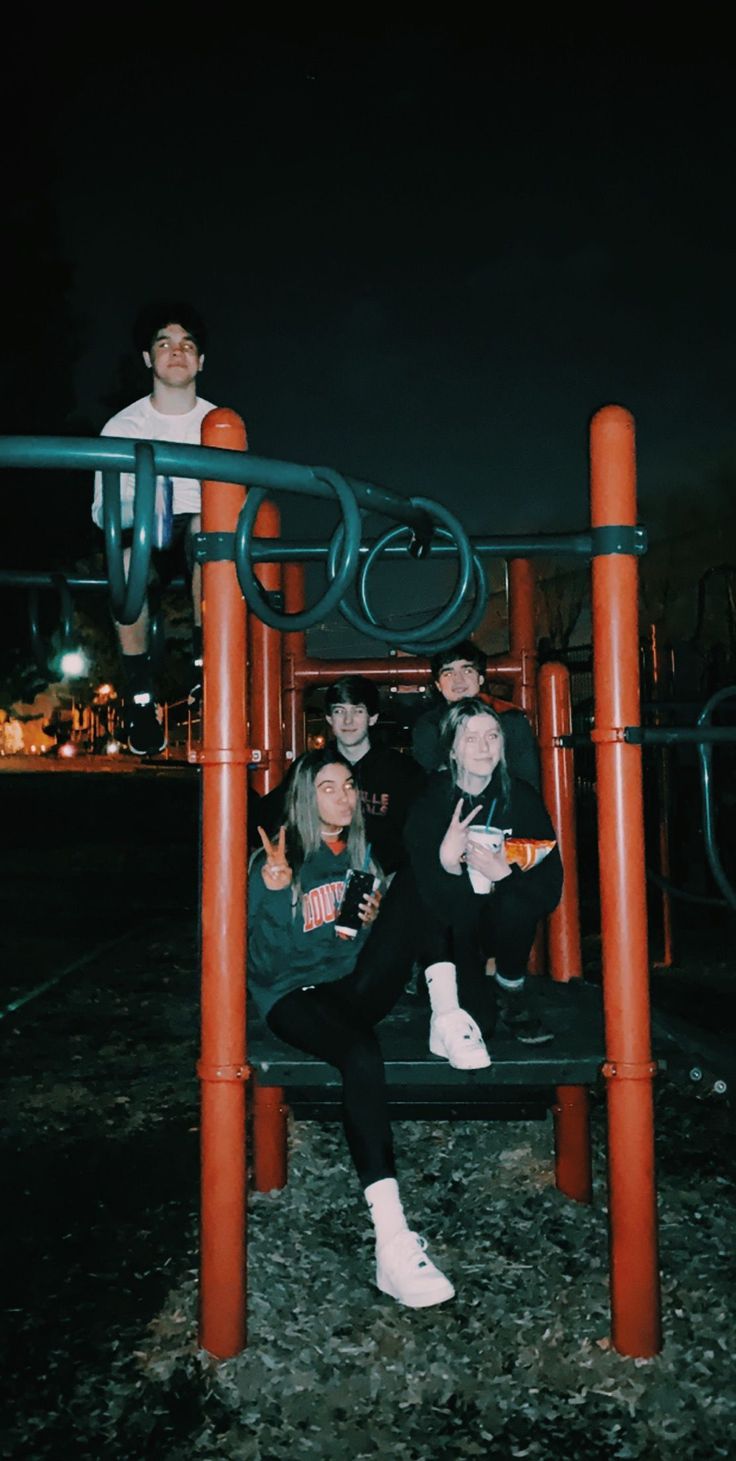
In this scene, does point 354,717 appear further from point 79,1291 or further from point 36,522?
point 36,522

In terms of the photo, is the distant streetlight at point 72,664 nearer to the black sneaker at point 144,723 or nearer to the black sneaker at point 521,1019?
the black sneaker at point 144,723

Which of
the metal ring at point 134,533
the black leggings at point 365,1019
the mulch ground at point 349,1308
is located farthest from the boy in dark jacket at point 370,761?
the metal ring at point 134,533

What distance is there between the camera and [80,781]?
28.0 metres

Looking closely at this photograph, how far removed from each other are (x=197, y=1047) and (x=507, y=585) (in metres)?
2.66

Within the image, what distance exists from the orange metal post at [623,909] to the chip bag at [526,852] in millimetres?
401

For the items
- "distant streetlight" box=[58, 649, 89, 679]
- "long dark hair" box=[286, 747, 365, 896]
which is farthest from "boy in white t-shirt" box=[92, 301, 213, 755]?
"long dark hair" box=[286, 747, 365, 896]

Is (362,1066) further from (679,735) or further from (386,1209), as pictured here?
(679,735)

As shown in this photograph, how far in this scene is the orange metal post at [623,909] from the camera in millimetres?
2275

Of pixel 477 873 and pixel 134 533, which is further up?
pixel 134 533

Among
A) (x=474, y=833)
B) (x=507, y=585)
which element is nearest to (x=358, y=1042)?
(x=474, y=833)

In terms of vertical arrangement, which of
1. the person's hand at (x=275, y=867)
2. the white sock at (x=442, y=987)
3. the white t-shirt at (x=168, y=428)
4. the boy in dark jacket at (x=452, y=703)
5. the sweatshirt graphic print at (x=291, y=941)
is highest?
the white t-shirt at (x=168, y=428)

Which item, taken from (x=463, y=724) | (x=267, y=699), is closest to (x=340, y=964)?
(x=463, y=724)

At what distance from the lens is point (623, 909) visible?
2.34m

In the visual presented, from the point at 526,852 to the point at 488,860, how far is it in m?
0.12
